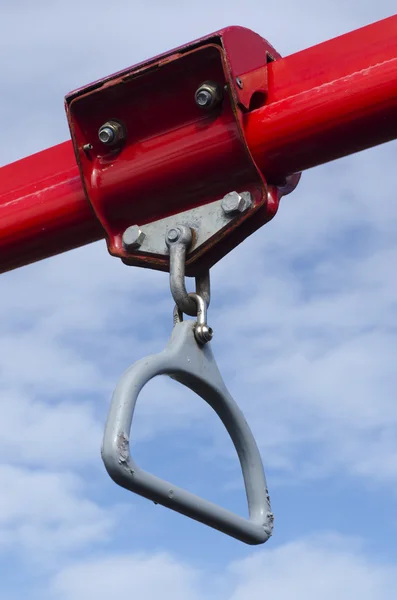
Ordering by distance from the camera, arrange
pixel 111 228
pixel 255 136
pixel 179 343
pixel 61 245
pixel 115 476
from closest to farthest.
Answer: pixel 115 476 → pixel 179 343 → pixel 255 136 → pixel 111 228 → pixel 61 245

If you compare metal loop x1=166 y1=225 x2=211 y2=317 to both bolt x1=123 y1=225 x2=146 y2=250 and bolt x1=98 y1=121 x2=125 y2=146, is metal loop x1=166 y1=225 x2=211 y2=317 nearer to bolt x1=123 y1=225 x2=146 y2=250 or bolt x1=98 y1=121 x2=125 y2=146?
bolt x1=123 y1=225 x2=146 y2=250

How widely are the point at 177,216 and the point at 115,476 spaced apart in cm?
47

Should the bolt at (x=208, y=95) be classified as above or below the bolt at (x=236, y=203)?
above

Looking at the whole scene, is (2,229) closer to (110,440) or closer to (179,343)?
(179,343)

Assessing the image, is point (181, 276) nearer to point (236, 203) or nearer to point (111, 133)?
point (236, 203)

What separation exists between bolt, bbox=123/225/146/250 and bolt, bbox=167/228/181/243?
56 millimetres

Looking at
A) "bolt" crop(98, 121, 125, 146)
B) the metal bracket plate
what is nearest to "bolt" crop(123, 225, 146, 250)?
the metal bracket plate

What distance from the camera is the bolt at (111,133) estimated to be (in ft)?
5.82

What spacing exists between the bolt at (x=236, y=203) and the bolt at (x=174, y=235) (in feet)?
0.23

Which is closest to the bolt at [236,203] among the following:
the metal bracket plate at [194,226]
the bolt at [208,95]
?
the metal bracket plate at [194,226]

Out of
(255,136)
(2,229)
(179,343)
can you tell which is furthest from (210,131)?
(2,229)

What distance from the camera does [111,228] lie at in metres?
1.80

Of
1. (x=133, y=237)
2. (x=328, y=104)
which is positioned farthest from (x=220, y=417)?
(x=328, y=104)

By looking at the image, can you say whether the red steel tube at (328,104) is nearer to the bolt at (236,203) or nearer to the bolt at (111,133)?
the bolt at (236,203)
